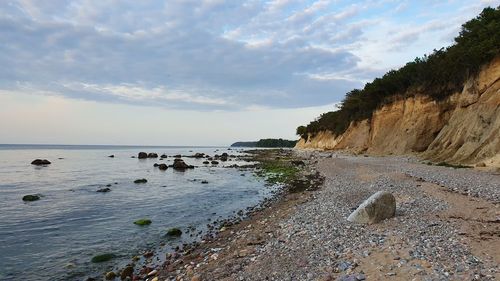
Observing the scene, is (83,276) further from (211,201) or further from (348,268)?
(211,201)

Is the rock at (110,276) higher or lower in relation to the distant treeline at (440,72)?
lower

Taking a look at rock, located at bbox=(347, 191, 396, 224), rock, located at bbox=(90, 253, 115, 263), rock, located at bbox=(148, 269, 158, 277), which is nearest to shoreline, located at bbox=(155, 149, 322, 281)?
rock, located at bbox=(148, 269, 158, 277)

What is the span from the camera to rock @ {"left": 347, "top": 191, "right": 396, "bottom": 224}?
40.3 feet

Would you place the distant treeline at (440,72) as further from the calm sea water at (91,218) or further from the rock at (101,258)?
the rock at (101,258)

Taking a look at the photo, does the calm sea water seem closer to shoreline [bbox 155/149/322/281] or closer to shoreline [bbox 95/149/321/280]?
shoreline [bbox 95/149/321/280]

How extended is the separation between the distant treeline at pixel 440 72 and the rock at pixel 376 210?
85.1 feet

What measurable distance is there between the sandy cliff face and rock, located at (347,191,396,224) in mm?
16722

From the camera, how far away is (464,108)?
3588 centimetres

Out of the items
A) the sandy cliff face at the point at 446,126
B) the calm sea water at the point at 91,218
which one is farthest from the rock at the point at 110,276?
the sandy cliff face at the point at 446,126

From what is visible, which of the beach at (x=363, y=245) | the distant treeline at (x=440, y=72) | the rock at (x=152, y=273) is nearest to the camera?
the beach at (x=363, y=245)

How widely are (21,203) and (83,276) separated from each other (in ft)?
50.0

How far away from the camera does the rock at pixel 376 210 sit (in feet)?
40.3

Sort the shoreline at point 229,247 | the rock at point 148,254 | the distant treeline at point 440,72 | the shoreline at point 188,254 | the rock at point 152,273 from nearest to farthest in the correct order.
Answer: the shoreline at point 229,247 → the rock at point 152,273 → the shoreline at point 188,254 → the rock at point 148,254 → the distant treeline at point 440,72

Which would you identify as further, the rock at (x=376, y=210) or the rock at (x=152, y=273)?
the rock at (x=376, y=210)
